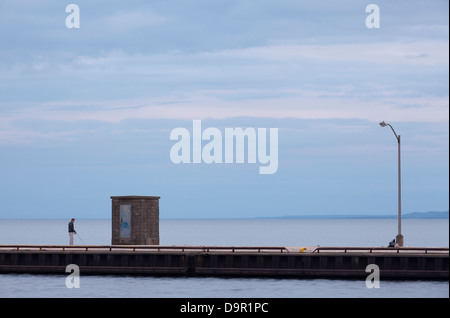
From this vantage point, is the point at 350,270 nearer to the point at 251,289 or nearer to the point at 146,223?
the point at 251,289

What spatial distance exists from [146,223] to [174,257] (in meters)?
5.26

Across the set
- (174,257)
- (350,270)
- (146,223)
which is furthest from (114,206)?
(350,270)

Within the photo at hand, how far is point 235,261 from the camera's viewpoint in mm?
53062

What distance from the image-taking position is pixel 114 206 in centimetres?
5838

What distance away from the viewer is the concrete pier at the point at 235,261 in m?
50.7

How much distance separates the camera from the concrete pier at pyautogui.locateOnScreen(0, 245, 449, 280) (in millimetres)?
50719
